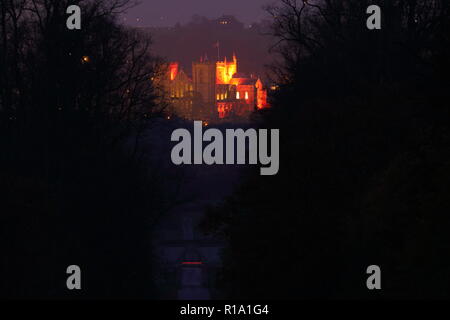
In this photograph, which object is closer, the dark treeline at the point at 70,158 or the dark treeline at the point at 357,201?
the dark treeline at the point at 357,201

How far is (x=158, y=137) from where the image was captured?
126m

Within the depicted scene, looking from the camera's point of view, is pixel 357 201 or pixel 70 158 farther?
pixel 70 158

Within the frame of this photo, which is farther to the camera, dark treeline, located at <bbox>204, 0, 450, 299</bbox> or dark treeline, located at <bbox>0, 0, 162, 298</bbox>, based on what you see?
dark treeline, located at <bbox>0, 0, 162, 298</bbox>

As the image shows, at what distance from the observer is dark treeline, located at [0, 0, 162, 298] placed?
2978 cm

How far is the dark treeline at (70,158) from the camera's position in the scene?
29781 mm

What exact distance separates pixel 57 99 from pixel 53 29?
2.47 meters

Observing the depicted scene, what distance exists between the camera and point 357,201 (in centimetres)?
2783

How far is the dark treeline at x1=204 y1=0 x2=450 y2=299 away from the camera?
21.1m

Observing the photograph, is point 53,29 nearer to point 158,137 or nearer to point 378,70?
point 378,70

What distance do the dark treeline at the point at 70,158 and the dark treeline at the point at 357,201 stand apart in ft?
14.1

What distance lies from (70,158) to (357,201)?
567 inches

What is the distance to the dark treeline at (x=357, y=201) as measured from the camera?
21141mm

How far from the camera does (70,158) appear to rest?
3972 cm

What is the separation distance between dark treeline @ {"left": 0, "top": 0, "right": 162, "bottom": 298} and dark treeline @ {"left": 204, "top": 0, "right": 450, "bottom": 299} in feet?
14.1
